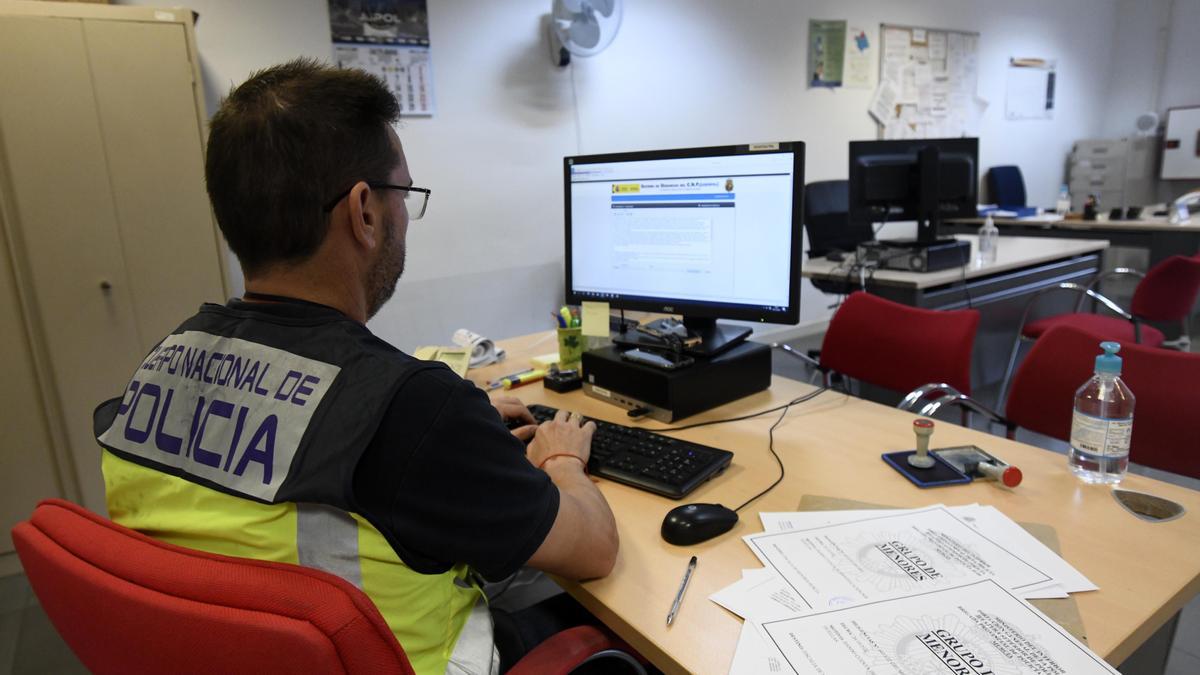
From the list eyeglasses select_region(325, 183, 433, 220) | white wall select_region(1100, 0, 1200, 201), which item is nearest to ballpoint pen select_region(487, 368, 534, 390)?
eyeglasses select_region(325, 183, 433, 220)

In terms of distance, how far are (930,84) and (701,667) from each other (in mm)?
5765

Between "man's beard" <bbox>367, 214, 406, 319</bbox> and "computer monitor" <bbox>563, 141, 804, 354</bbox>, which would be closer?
"man's beard" <bbox>367, 214, 406, 319</bbox>

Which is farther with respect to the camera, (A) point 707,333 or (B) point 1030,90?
(B) point 1030,90

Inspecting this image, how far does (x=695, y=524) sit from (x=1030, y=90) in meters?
7.14

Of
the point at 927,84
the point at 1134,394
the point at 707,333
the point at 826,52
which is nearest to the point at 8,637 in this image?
the point at 707,333

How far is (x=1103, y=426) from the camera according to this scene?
3.50 feet

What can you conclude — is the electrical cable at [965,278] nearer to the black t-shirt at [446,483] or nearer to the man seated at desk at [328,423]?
the man seated at desk at [328,423]

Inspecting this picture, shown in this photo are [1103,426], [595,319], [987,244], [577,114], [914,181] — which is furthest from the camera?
[577,114]

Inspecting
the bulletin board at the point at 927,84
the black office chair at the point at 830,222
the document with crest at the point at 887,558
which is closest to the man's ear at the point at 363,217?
the document with crest at the point at 887,558

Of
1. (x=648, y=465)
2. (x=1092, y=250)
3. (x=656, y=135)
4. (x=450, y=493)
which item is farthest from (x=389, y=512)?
(x=1092, y=250)

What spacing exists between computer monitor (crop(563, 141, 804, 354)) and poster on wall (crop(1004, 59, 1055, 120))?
6.08 m

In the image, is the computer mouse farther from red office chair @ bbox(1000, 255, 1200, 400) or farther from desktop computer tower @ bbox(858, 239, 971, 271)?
red office chair @ bbox(1000, 255, 1200, 400)

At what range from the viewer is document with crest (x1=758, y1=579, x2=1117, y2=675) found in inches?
27.8

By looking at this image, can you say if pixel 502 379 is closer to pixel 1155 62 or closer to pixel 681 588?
pixel 681 588
